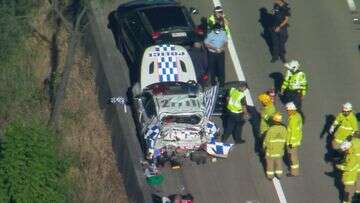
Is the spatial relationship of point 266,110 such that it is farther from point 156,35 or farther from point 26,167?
point 26,167

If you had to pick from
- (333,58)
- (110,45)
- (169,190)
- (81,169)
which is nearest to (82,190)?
(81,169)

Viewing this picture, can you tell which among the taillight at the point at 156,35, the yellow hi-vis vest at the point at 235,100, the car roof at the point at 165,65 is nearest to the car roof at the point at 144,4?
the taillight at the point at 156,35

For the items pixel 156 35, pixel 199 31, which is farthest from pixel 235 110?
pixel 199 31

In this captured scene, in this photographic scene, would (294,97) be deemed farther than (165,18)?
No

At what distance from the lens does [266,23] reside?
33.8 meters

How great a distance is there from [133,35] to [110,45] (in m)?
1.48

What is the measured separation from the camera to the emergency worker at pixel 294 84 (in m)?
29.0

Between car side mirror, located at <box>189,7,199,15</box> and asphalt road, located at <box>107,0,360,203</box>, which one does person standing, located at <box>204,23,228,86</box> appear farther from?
car side mirror, located at <box>189,7,199,15</box>

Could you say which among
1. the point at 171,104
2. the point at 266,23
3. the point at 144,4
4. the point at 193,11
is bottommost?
the point at 171,104

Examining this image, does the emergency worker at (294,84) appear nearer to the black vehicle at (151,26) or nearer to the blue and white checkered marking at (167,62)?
the blue and white checkered marking at (167,62)

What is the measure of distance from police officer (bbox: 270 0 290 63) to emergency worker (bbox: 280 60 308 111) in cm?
219

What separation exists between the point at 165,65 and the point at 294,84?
311cm

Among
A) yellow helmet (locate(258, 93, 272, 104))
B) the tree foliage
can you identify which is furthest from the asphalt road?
the tree foliage

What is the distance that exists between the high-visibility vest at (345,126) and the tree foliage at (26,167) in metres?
6.51
